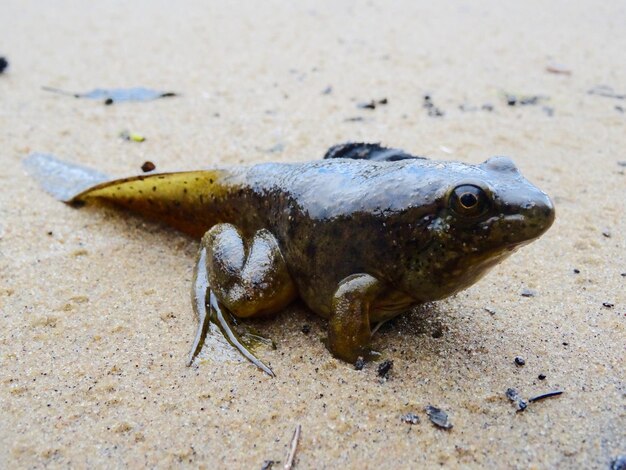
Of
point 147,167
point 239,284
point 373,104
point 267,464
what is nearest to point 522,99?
point 373,104

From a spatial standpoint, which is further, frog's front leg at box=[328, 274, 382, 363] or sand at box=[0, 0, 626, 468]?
frog's front leg at box=[328, 274, 382, 363]

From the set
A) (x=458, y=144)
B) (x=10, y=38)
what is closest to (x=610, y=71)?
(x=458, y=144)

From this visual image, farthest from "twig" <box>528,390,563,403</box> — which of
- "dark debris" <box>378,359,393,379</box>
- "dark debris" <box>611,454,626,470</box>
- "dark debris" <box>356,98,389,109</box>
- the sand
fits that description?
"dark debris" <box>356,98,389,109</box>

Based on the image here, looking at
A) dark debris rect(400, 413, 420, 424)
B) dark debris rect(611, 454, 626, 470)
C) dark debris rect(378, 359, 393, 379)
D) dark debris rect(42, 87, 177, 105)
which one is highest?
dark debris rect(611, 454, 626, 470)

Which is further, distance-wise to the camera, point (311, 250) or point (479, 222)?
point (311, 250)

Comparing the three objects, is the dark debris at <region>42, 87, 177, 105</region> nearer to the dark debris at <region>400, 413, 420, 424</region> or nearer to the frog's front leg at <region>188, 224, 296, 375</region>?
the frog's front leg at <region>188, 224, 296, 375</region>

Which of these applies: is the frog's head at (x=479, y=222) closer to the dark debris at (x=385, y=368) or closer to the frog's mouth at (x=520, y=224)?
the frog's mouth at (x=520, y=224)

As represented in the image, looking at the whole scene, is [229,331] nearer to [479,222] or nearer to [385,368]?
A: [385,368]
